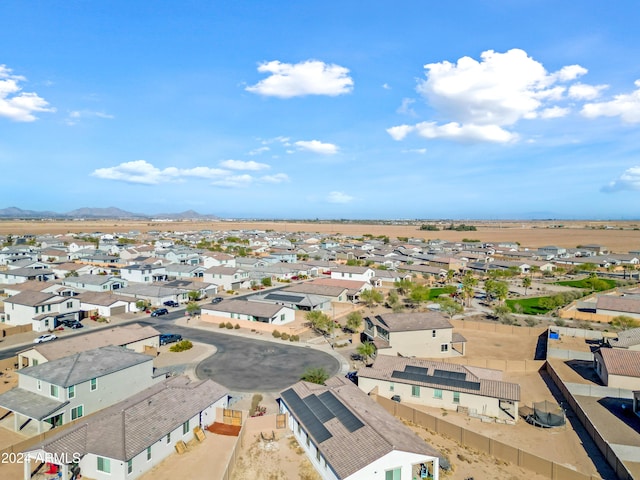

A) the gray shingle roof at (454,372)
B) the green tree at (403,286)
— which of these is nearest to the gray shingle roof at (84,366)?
the gray shingle roof at (454,372)

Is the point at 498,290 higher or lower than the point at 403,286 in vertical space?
higher

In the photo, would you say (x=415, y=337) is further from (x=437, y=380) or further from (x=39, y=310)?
(x=39, y=310)

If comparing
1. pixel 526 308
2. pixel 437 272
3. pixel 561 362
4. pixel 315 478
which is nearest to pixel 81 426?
pixel 315 478

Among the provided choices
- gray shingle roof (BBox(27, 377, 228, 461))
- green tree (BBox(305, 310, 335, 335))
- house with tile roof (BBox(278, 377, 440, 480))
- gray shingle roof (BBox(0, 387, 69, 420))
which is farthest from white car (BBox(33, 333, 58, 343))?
house with tile roof (BBox(278, 377, 440, 480))

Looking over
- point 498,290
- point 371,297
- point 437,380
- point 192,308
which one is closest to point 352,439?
point 437,380

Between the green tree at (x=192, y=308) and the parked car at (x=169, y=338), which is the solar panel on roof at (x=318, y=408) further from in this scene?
the green tree at (x=192, y=308)

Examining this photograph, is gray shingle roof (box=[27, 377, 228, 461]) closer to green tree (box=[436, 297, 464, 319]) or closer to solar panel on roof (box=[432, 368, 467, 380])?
solar panel on roof (box=[432, 368, 467, 380])
